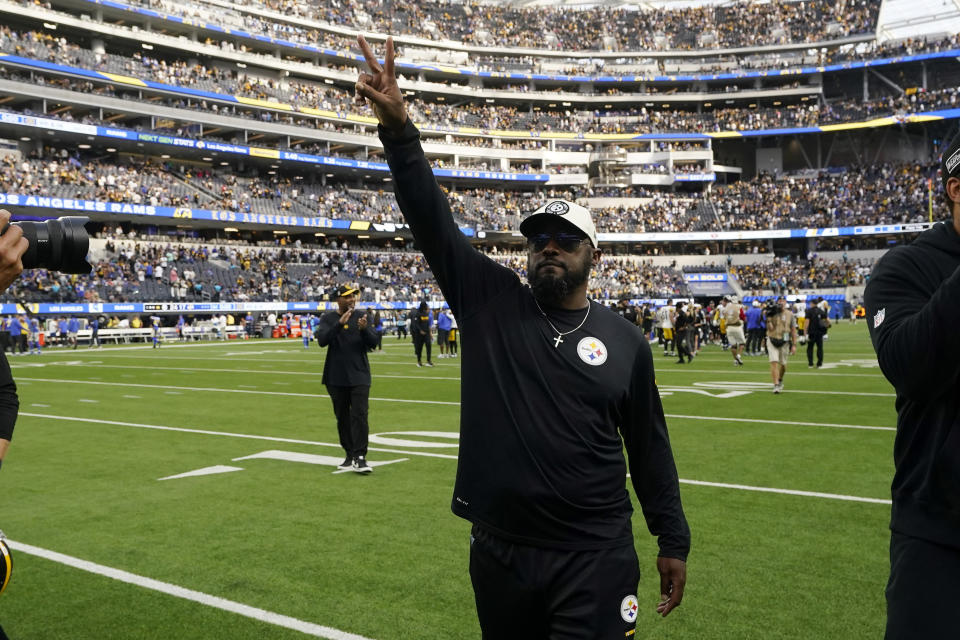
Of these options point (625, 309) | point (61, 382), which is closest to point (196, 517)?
point (61, 382)

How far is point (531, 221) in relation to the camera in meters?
2.95

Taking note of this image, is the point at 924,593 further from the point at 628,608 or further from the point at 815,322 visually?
the point at 815,322

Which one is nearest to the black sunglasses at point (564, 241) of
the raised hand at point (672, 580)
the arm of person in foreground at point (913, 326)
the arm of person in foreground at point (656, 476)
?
the arm of person in foreground at point (656, 476)

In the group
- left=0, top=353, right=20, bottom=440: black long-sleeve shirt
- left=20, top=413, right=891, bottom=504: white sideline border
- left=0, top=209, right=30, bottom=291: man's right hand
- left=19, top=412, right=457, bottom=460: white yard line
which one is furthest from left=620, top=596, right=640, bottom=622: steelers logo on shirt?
left=19, top=412, right=457, bottom=460: white yard line

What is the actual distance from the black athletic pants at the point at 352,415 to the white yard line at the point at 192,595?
3.16 m

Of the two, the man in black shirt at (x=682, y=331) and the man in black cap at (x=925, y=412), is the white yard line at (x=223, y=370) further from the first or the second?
the man in black cap at (x=925, y=412)

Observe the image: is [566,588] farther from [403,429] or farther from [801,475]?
[403,429]

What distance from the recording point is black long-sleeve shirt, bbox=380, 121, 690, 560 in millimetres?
2699

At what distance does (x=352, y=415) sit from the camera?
8.86 meters

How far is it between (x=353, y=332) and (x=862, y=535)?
5146 millimetres

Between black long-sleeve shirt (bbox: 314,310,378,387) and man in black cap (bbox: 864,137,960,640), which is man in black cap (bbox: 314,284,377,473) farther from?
man in black cap (bbox: 864,137,960,640)

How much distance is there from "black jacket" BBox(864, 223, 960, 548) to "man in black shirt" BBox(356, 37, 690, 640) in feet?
2.73

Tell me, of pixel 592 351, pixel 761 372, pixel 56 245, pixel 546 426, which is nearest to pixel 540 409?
pixel 546 426

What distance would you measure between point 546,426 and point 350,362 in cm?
620
